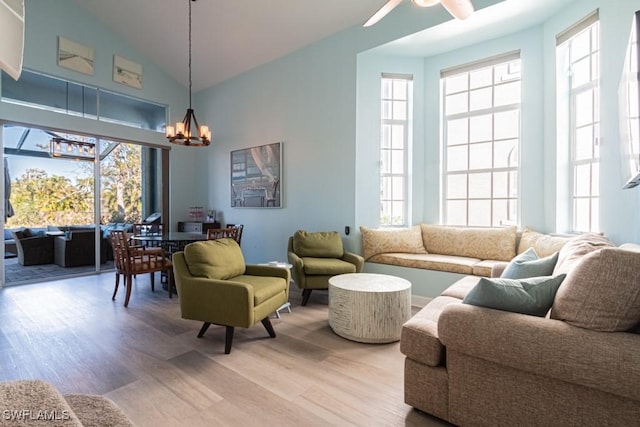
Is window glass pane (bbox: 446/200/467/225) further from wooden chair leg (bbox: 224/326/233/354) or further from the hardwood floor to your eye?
wooden chair leg (bbox: 224/326/233/354)

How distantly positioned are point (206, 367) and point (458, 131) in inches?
167

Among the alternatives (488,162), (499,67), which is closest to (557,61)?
(499,67)

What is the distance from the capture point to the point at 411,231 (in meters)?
4.20

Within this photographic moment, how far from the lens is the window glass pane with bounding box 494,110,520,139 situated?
12.8 feet

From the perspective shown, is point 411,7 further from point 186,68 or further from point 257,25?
point 186,68

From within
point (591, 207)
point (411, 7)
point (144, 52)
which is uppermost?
point (144, 52)

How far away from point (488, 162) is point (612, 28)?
1.74m

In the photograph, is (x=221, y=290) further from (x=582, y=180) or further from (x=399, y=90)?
(x=582, y=180)

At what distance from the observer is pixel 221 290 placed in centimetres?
240

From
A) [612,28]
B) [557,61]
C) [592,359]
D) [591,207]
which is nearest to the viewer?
[592,359]

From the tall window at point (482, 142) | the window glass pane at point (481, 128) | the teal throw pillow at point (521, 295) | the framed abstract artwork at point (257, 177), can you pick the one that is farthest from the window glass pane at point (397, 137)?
the teal throw pillow at point (521, 295)

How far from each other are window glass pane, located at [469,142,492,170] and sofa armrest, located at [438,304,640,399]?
3.15 m

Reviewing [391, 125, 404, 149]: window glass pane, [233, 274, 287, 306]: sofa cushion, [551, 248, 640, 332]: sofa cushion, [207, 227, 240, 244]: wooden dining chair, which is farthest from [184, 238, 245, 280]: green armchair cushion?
[391, 125, 404, 149]: window glass pane

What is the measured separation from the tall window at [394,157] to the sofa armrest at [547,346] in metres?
3.01
